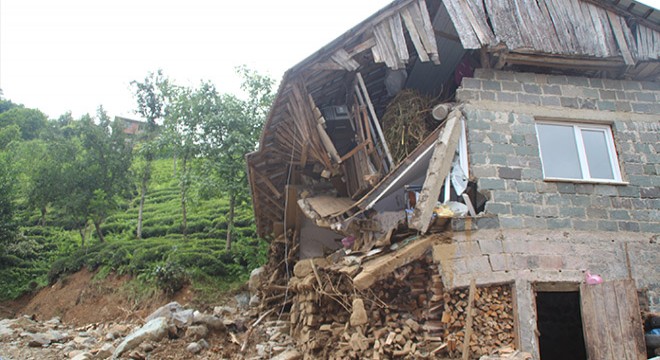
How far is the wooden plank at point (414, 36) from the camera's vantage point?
7.99 metres

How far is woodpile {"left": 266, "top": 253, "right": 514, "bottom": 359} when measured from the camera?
255 inches

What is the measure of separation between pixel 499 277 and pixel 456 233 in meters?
0.88

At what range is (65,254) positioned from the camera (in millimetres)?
21609

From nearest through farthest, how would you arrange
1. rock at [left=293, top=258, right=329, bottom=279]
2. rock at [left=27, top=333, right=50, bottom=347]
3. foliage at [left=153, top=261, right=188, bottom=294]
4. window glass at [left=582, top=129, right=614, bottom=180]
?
window glass at [left=582, top=129, right=614, bottom=180], rock at [left=293, top=258, right=329, bottom=279], rock at [left=27, top=333, right=50, bottom=347], foliage at [left=153, top=261, right=188, bottom=294]

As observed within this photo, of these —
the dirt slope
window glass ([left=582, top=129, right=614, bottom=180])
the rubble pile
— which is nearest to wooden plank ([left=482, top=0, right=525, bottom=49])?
window glass ([left=582, top=129, right=614, bottom=180])

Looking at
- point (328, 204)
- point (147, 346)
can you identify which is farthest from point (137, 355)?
point (328, 204)

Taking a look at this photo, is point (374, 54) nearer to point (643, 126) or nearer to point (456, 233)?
point (456, 233)

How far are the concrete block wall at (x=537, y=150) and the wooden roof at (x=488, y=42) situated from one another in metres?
0.36

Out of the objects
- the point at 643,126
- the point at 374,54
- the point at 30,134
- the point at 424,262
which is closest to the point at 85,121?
the point at 374,54

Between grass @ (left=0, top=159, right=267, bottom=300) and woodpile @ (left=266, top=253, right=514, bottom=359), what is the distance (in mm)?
8337

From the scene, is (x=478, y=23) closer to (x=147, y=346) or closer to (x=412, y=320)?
(x=412, y=320)

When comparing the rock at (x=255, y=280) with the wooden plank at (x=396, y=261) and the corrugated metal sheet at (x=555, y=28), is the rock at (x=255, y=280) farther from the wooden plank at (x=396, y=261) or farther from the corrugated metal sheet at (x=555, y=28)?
the corrugated metal sheet at (x=555, y=28)

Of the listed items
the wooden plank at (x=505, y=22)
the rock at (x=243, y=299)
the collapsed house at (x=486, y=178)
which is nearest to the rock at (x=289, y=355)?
the collapsed house at (x=486, y=178)

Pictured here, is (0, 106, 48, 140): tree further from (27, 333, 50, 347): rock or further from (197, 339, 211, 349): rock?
(197, 339, 211, 349): rock
